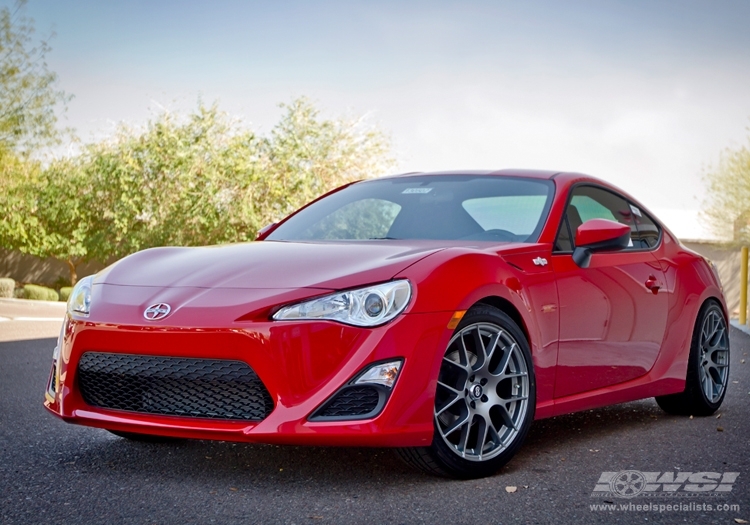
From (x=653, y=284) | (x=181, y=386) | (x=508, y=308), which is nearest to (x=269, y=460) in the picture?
(x=181, y=386)

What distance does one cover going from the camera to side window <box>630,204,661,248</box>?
5.86 metres

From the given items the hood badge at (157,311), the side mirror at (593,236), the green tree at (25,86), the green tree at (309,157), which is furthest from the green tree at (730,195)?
the hood badge at (157,311)

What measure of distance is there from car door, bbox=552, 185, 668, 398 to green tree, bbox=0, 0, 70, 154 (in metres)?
27.1

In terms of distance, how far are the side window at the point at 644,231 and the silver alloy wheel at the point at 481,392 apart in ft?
5.65

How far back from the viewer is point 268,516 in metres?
3.65

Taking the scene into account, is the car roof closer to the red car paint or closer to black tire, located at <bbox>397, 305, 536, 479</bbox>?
the red car paint

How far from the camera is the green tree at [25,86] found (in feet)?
97.5

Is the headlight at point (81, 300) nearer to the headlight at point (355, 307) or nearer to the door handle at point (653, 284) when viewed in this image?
the headlight at point (355, 307)

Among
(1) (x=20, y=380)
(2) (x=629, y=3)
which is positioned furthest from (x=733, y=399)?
(2) (x=629, y=3)

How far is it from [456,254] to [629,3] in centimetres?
3518

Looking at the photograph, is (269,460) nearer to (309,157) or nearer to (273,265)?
(273,265)

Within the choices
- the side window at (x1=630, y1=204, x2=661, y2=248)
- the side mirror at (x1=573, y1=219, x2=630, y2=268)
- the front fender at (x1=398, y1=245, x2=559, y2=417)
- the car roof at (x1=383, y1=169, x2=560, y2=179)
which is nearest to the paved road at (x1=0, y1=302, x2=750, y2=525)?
the front fender at (x1=398, y1=245, x2=559, y2=417)

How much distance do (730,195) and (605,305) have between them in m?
34.0

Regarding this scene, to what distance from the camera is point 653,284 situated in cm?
561
